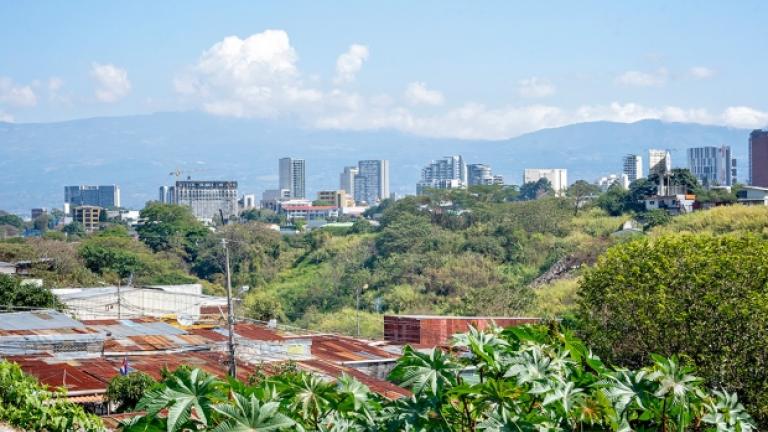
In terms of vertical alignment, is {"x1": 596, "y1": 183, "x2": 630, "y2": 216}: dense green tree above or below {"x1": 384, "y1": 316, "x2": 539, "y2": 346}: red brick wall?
above

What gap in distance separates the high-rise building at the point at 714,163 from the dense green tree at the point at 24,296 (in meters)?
127

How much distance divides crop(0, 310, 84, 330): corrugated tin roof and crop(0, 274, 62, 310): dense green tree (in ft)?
14.2

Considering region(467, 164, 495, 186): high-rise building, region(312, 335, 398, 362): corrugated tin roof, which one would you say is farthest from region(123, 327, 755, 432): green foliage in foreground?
region(467, 164, 495, 186): high-rise building

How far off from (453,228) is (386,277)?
32.6 ft

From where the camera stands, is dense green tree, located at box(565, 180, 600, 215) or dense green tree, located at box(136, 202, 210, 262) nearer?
dense green tree, located at box(565, 180, 600, 215)

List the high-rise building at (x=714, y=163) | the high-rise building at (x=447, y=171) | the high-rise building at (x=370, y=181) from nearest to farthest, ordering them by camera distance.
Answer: the high-rise building at (x=714, y=163) < the high-rise building at (x=447, y=171) < the high-rise building at (x=370, y=181)

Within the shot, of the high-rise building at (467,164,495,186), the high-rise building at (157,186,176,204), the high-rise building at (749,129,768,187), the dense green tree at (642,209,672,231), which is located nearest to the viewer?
the dense green tree at (642,209,672,231)

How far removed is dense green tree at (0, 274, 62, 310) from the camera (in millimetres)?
25297

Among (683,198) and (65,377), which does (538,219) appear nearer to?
(683,198)

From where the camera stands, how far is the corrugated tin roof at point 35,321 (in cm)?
1908

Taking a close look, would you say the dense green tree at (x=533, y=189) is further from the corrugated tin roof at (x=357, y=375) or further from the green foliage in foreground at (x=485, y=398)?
the green foliage in foreground at (x=485, y=398)

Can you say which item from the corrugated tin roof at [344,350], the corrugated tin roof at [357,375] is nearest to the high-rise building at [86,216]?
the corrugated tin roof at [344,350]

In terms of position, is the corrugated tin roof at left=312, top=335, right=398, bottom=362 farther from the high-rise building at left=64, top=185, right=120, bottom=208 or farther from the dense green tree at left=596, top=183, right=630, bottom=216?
the high-rise building at left=64, top=185, right=120, bottom=208

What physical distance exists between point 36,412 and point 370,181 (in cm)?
18083
